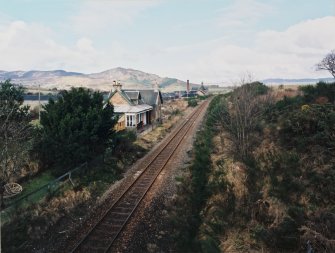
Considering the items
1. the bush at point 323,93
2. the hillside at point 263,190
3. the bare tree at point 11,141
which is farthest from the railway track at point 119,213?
the bush at point 323,93

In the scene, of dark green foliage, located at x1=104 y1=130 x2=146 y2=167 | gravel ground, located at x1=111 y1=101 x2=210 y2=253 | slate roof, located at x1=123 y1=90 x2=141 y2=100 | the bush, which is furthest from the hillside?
slate roof, located at x1=123 y1=90 x2=141 y2=100

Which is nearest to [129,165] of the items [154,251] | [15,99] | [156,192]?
[156,192]

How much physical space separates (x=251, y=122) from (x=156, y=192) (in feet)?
25.3

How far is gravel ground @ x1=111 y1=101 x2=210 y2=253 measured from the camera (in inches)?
489

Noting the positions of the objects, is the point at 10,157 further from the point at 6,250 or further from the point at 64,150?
the point at 6,250

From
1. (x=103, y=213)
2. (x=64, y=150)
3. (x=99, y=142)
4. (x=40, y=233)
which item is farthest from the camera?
(x=99, y=142)

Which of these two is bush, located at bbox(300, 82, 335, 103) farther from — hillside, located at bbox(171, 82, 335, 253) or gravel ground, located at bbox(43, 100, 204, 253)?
gravel ground, located at bbox(43, 100, 204, 253)

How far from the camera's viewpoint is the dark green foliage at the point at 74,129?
1861cm

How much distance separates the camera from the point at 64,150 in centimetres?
1842

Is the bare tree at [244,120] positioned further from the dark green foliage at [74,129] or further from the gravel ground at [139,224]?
the dark green foliage at [74,129]

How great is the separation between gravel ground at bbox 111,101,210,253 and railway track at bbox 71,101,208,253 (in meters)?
0.32

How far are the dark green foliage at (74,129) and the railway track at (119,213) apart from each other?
3.68 meters

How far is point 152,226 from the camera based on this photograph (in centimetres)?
1421

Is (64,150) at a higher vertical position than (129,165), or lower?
higher
